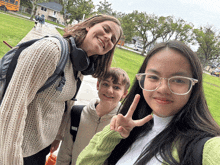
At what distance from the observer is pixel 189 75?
2.93ft

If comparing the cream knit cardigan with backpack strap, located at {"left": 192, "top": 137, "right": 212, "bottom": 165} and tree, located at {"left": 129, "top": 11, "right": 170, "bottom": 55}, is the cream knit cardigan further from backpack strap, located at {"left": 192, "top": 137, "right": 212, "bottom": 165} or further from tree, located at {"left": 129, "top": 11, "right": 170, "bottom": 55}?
tree, located at {"left": 129, "top": 11, "right": 170, "bottom": 55}

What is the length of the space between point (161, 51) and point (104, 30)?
0.84m

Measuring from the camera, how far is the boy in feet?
5.50

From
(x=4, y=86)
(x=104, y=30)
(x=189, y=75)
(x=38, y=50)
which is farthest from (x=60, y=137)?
(x=189, y=75)

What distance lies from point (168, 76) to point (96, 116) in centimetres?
98

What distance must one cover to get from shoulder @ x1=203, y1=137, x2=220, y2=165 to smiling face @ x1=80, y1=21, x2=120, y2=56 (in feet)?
3.91

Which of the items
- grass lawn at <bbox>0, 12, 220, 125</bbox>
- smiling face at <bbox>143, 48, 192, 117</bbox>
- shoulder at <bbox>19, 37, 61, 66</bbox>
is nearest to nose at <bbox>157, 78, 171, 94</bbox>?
smiling face at <bbox>143, 48, 192, 117</bbox>

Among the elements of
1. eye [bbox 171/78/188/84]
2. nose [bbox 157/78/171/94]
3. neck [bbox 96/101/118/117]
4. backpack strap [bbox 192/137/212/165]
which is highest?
eye [bbox 171/78/188/84]

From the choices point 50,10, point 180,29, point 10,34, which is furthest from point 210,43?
point 50,10

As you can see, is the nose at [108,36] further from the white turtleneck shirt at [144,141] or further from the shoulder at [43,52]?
the white turtleneck shirt at [144,141]

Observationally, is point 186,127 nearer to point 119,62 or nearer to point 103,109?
point 103,109

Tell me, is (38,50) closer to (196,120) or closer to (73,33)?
(73,33)

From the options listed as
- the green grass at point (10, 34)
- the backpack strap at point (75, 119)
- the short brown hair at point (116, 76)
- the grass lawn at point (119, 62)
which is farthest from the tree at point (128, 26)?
the backpack strap at point (75, 119)

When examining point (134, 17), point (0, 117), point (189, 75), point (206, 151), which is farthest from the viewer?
point (134, 17)
